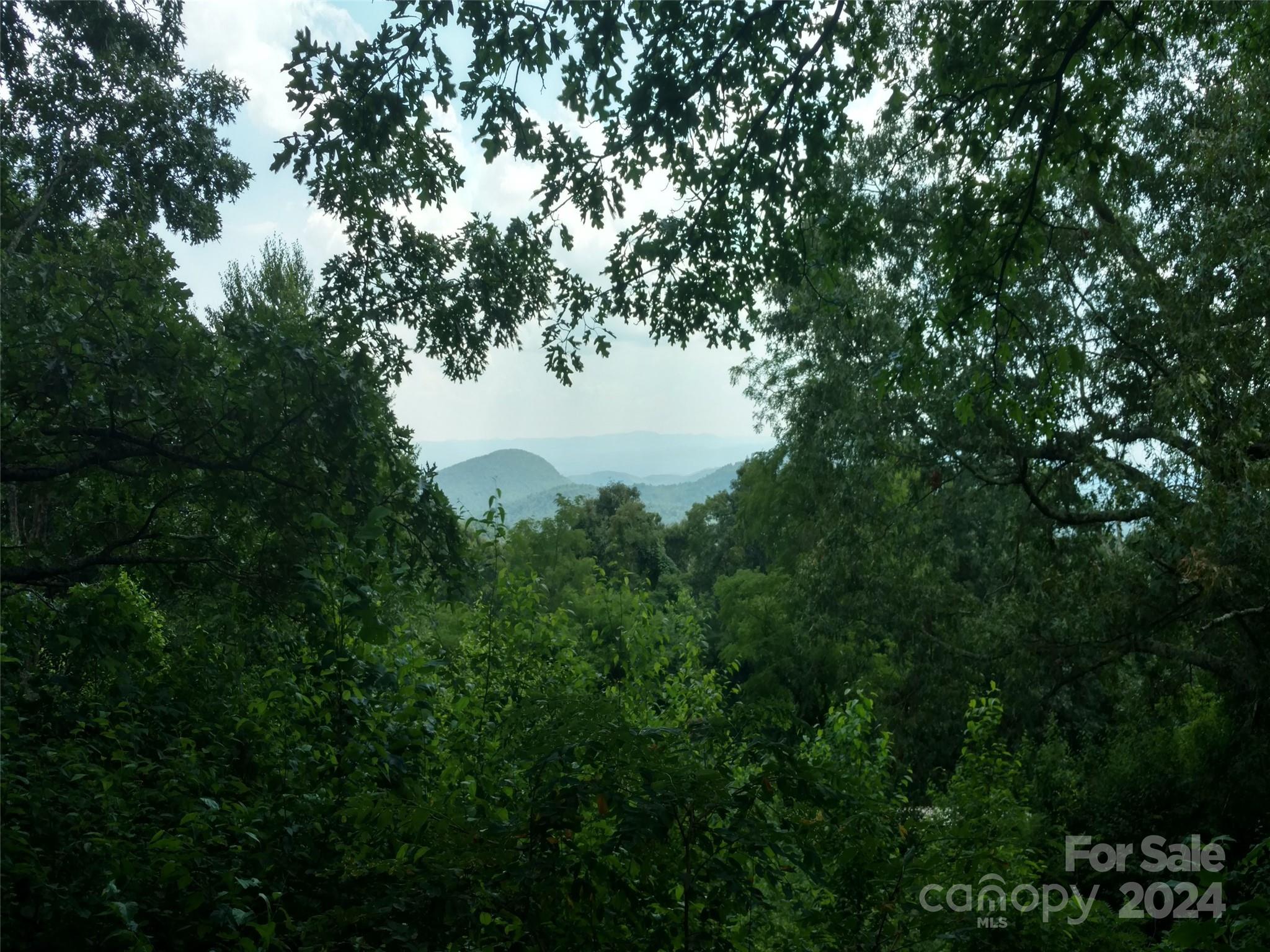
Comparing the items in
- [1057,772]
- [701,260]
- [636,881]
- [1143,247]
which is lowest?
[1057,772]

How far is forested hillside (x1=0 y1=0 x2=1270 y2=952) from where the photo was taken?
118 inches

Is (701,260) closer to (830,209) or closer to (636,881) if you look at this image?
(830,209)

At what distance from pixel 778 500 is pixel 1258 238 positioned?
1582 centimetres

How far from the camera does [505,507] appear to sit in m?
6.73

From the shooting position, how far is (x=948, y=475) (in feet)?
43.3

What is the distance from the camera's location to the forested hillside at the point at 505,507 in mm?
2996

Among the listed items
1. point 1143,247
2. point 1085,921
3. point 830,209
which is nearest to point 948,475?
point 1143,247

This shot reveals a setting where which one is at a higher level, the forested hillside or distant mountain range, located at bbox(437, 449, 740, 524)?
distant mountain range, located at bbox(437, 449, 740, 524)

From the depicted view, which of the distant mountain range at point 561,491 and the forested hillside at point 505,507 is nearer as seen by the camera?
the forested hillside at point 505,507

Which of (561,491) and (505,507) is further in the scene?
(561,491)

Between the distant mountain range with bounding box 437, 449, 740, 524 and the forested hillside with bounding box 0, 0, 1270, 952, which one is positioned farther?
the distant mountain range with bounding box 437, 449, 740, 524

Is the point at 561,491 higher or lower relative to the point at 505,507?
higher

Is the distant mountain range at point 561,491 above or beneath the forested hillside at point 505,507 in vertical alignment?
above

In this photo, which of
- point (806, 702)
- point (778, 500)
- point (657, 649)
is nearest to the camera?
point (657, 649)
